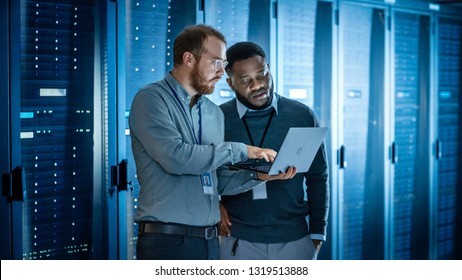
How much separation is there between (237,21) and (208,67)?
1247 millimetres

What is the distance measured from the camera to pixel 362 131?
13.7 ft

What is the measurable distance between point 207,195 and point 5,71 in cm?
116

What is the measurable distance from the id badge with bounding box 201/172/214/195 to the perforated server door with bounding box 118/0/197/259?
957mm

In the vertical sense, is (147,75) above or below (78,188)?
above

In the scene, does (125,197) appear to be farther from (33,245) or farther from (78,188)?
(33,245)

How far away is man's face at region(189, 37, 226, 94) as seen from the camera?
2.27 metres

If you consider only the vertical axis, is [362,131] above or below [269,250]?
above

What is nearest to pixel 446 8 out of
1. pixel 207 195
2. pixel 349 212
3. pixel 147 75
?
pixel 349 212

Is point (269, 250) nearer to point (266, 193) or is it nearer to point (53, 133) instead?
point (266, 193)

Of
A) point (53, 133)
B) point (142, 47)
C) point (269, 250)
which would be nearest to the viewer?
point (269, 250)

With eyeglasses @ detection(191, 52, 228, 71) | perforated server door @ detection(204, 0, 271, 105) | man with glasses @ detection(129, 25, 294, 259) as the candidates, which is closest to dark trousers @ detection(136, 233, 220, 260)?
man with glasses @ detection(129, 25, 294, 259)

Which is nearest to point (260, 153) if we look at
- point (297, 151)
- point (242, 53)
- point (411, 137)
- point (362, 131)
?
point (297, 151)
